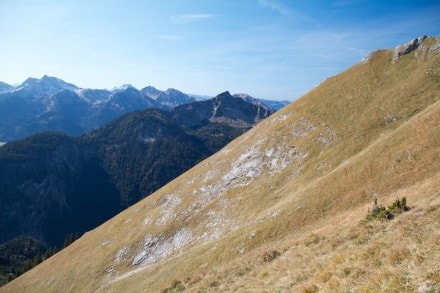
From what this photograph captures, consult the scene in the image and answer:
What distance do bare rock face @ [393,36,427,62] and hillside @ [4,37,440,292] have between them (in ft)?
3.00

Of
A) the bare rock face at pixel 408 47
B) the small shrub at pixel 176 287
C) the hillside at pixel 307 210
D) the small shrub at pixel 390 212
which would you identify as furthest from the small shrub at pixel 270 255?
the bare rock face at pixel 408 47

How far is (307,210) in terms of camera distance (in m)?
44.6

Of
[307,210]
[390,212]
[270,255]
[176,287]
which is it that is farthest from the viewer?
[307,210]

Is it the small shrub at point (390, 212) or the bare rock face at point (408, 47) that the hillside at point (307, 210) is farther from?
the small shrub at point (390, 212)

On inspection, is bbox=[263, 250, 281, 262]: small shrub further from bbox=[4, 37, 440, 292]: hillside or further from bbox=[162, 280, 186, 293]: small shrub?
bbox=[162, 280, 186, 293]: small shrub

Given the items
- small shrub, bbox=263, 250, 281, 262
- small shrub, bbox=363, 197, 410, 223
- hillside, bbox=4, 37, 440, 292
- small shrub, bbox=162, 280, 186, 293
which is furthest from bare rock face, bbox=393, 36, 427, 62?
Result: small shrub, bbox=162, 280, 186, 293

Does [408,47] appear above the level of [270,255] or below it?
above

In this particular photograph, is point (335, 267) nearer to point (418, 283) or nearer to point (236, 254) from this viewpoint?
point (418, 283)

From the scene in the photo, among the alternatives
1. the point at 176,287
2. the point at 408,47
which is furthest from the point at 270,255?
the point at 408,47

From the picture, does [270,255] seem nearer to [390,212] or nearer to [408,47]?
[390,212]

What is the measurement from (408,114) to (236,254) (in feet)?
119

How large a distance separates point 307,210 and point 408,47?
4707cm

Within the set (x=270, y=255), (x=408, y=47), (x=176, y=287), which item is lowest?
(x=176, y=287)

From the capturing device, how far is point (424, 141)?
42.3 m
